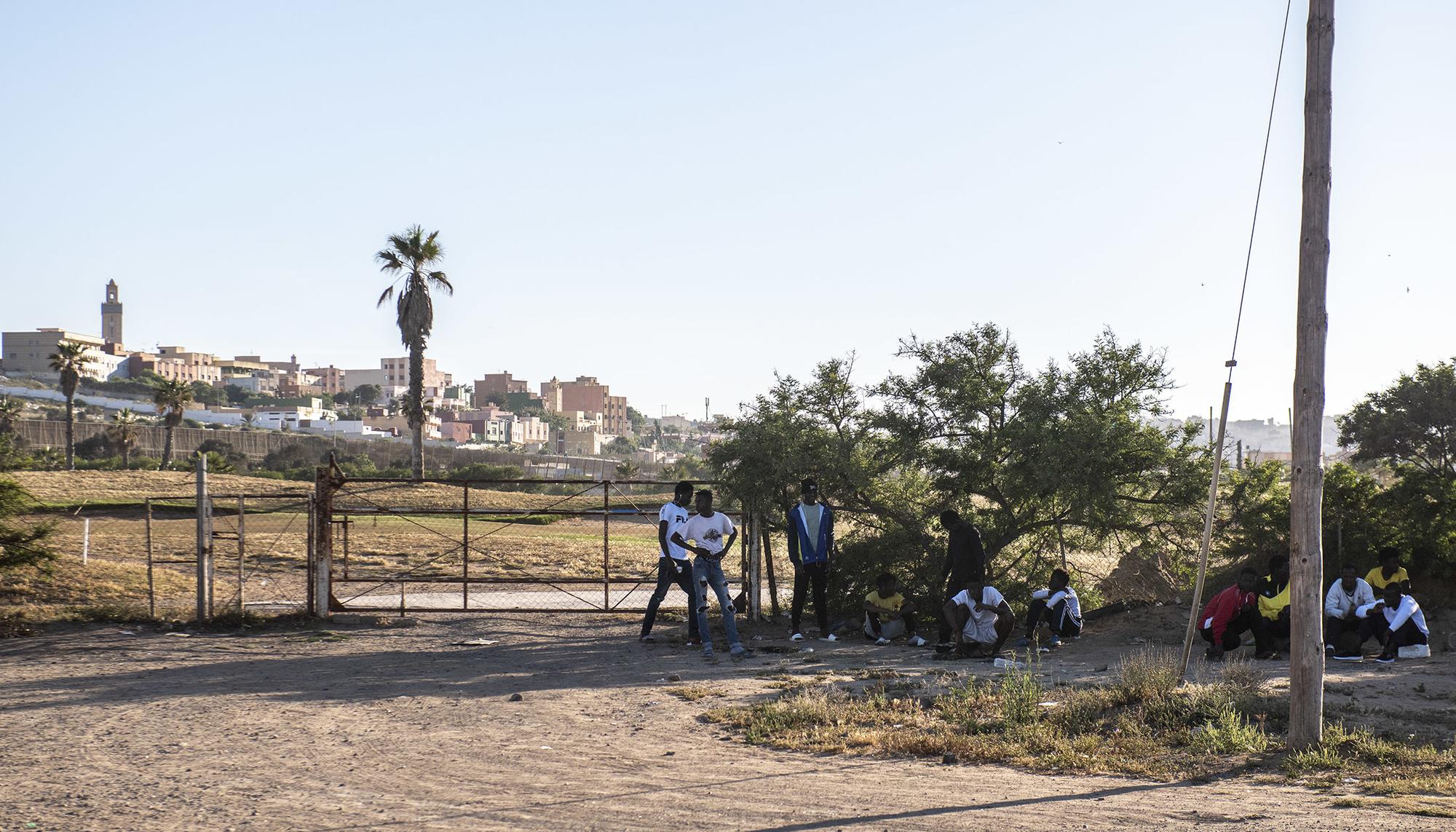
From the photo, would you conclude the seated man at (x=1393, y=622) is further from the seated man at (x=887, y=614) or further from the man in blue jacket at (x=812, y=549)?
the man in blue jacket at (x=812, y=549)

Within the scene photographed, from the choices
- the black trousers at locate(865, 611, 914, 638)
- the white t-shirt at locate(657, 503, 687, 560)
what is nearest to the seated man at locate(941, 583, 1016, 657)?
the black trousers at locate(865, 611, 914, 638)

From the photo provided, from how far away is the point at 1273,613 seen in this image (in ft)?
41.0

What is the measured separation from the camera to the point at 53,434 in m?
79.1

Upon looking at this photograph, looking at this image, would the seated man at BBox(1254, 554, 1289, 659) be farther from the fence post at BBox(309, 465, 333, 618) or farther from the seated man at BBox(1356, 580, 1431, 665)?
the fence post at BBox(309, 465, 333, 618)

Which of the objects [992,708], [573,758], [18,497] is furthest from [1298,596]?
[18,497]

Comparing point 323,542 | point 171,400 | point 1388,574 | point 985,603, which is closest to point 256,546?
point 323,542

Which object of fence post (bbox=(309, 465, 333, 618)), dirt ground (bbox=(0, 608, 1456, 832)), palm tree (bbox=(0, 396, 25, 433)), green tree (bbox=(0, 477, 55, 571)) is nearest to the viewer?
dirt ground (bbox=(0, 608, 1456, 832))

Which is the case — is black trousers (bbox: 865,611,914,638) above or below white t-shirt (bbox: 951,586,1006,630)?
below

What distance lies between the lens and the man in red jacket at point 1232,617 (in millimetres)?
12234

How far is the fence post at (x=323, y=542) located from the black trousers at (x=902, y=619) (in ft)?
23.7

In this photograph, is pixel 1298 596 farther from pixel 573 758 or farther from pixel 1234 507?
pixel 1234 507

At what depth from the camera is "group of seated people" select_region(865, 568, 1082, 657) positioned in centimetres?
1244

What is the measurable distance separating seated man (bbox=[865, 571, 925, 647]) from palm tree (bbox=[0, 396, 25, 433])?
2872 inches

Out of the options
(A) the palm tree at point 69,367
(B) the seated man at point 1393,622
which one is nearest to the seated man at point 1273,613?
(B) the seated man at point 1393,622
